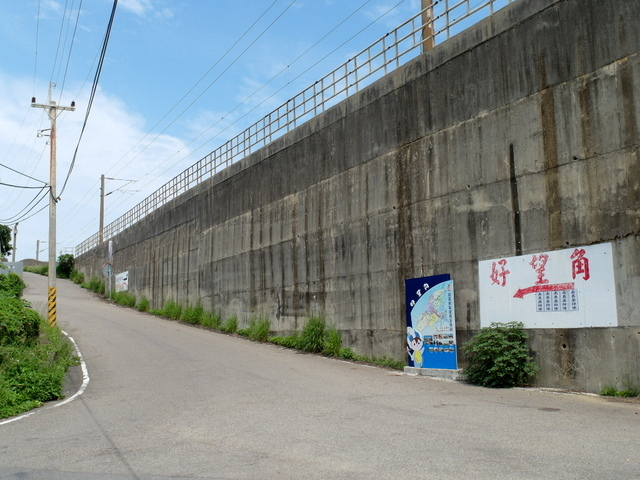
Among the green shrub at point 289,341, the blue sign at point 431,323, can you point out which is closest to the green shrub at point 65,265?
the green shrub at point 289,341

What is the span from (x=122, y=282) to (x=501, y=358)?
116 feet

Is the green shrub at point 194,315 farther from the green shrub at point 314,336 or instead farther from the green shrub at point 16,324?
the green shrub at point 16,324

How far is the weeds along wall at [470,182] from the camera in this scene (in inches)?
410

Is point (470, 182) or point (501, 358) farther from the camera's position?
point (470, 182)

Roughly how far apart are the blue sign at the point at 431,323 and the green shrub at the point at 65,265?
2262 inches

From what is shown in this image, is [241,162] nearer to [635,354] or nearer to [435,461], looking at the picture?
[635,354]

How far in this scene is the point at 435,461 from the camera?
611 cm

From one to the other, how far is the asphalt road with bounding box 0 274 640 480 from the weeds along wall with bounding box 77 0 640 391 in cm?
210

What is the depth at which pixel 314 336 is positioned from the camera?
18.7 metres

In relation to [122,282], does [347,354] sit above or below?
below

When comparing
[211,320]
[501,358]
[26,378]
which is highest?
[211,320]

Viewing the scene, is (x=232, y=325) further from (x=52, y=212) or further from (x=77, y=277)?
(x=77, y=277)

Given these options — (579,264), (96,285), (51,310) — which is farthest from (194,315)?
(96,285)

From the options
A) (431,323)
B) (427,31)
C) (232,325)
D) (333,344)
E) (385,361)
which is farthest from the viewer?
(232,325)
